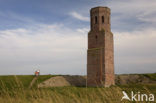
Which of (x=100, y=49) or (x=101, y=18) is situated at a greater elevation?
(x=101, y=18)

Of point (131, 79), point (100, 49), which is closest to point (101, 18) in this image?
point (100, 49)

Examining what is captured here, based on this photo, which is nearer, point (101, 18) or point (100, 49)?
point (100, 49)

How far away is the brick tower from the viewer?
2564cm

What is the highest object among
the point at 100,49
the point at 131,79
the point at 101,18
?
the point at 101,18

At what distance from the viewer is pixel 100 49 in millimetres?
26078

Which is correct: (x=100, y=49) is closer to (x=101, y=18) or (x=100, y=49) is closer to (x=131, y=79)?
(x=101, y=18)

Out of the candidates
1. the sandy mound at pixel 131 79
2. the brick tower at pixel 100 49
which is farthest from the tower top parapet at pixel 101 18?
the sandy mound at pixel 131 79

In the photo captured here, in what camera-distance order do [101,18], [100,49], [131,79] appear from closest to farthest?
[100,49]
[101,18]
[131,79]

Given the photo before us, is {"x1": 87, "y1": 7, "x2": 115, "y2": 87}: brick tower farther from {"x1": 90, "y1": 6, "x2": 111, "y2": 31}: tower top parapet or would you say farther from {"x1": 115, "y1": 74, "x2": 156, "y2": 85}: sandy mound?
{"x1": 115, "y1": 74, "x2": 156, "y2": 85}: sandy mound

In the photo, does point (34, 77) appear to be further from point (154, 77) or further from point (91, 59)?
point (154, 77)

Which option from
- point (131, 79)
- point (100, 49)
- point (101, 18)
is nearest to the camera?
point (100, 49)

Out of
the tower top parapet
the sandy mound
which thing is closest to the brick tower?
the tower top parapet

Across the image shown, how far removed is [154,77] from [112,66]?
7.22 m

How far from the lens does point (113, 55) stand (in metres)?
27.3
